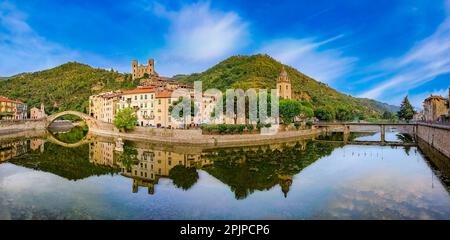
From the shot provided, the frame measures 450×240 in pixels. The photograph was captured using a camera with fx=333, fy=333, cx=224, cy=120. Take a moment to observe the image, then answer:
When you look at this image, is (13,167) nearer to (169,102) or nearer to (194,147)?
(194,147)

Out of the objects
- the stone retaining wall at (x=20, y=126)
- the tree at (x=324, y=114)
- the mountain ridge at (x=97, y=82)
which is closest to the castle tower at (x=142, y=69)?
the mountain ridge at (x=97, y=82)

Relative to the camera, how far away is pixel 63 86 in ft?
359

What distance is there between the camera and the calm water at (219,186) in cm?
1587

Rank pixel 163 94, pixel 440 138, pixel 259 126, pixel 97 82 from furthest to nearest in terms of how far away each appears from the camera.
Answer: pixel 97 82, pixel 163 94, pixel 259 126, pixel 440 138

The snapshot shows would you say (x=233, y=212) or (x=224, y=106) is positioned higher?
(x=224, y=106)

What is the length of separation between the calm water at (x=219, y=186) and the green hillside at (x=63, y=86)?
214 ft

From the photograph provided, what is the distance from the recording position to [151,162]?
3081 cm

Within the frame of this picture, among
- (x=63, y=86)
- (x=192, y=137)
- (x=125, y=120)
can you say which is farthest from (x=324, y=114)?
(x=63, y=86)

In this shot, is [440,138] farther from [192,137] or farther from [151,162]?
[151,162]

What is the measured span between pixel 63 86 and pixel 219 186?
10379 centimetres

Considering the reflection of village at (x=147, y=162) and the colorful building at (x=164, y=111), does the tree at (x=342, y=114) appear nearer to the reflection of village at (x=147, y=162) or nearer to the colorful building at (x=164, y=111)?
the colorful building at (x=164, y=111)

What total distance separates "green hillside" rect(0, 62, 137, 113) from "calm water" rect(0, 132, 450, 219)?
65128mm
